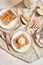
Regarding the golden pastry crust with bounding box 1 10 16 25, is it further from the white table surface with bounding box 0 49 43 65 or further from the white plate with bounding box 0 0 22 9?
the white table surface with bounding box 0 49 43 65

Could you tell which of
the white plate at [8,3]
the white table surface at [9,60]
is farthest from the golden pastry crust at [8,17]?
the white table surface at [9,60]

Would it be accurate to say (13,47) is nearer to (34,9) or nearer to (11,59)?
(11,59)

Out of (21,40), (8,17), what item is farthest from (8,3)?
(21,40)

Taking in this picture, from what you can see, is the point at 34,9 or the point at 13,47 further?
the point at 34,9

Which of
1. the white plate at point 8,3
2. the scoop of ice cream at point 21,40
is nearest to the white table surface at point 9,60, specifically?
the scoop of ice cream at point 21,40

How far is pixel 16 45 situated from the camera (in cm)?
105

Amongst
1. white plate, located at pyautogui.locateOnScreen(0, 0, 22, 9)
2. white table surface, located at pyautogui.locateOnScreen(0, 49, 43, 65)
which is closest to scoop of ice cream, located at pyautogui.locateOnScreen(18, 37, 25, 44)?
white table surface, located at pyautogui.locateOnScreen(0, 49, 43, 65)

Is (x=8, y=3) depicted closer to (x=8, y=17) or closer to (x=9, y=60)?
(x=8, y=17)

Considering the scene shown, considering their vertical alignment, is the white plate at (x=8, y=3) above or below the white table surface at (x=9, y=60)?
above

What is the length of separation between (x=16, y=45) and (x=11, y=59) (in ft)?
0.22

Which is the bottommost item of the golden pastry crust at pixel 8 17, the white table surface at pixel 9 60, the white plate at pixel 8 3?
the white table surface at pixel 9 60

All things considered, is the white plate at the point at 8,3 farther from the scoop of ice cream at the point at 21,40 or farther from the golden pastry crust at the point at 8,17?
the scoop of ice cream at the point at 21,40

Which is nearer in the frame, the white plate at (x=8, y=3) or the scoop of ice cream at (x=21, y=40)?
the scoop of ice cream at (x=21, y=40)

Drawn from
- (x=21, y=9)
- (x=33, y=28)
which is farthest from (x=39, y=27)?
(x=21, y=9)
